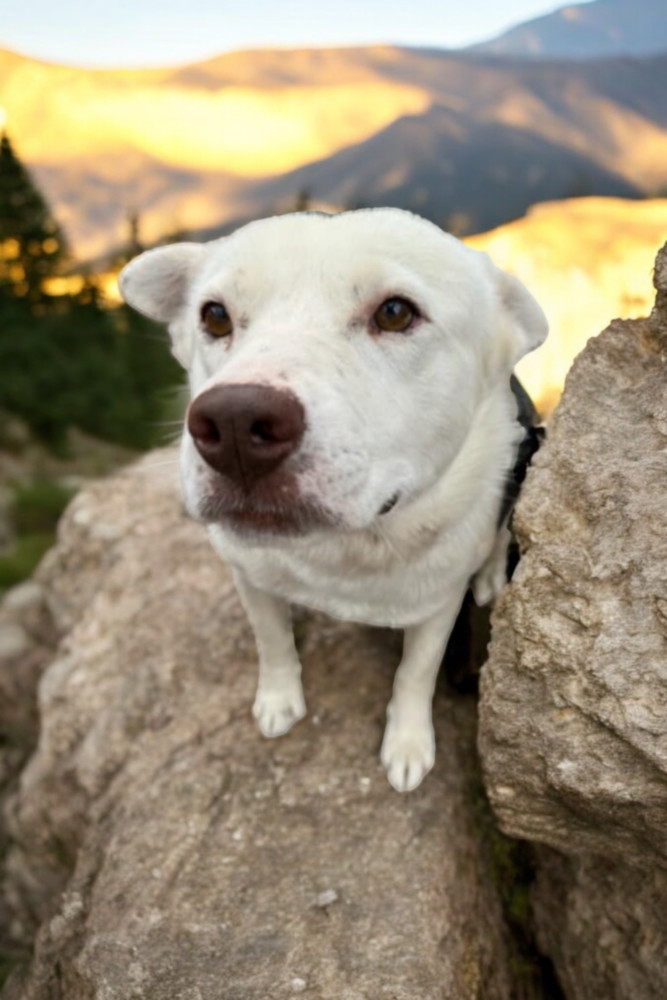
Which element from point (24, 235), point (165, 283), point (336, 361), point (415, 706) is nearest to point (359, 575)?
point (415, 706)

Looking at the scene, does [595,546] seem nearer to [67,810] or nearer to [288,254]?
[288,254]

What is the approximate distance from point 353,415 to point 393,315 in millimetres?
420

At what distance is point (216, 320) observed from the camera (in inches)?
91.7

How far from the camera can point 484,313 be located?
7.95 feet

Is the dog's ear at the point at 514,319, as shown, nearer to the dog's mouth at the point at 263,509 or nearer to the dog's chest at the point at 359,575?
the dog's chest at the point at 359,575

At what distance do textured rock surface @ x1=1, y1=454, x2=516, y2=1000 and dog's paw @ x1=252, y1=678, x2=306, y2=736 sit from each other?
0.08 meters

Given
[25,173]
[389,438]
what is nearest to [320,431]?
[389,438]

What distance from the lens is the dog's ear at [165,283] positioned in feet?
8.76

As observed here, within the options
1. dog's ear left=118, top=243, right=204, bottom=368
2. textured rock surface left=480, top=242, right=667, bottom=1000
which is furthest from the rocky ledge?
dog's ear left=118, top=243, right=204, bottom=368

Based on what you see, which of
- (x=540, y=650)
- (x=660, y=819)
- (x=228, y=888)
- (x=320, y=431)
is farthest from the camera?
(x=228, y=888)

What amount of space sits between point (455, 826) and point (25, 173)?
23831 millimetres

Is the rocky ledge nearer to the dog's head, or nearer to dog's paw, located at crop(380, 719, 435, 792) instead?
dog's paw, located at crop(380, 719, 435, 792)

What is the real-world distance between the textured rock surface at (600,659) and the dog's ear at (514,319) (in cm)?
23

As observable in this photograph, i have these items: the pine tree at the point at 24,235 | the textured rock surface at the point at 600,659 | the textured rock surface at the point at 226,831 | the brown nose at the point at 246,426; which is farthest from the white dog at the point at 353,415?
the pine tree at the point at 24,235
